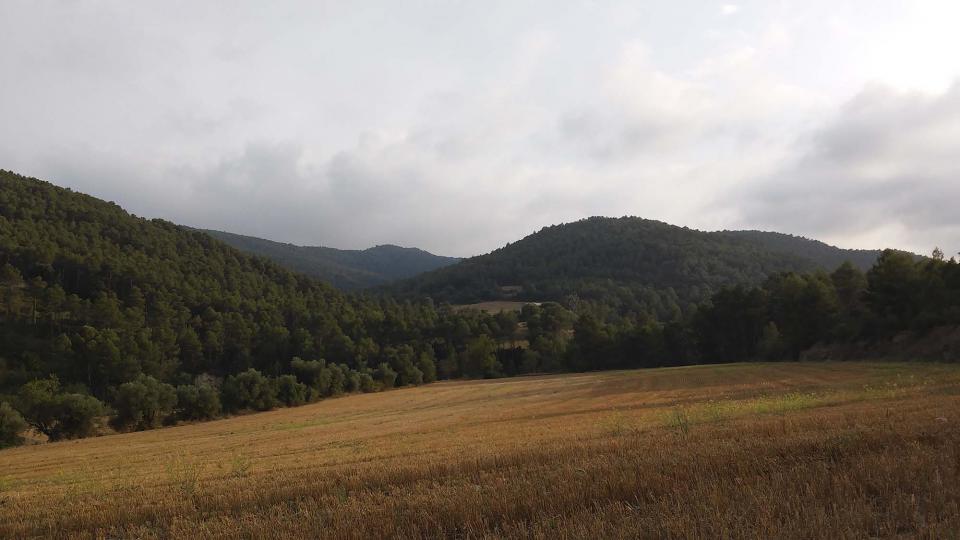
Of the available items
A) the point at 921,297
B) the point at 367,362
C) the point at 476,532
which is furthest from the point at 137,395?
the point at 921,297

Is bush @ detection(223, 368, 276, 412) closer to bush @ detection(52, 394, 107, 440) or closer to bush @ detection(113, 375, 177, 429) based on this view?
bush @ detection(113, 375, 177, 429)

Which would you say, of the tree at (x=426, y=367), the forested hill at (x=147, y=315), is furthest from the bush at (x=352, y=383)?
the tree at (x=426, y=367)

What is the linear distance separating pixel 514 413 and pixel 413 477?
25.6m

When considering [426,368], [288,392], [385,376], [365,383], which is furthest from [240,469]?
[426,368]

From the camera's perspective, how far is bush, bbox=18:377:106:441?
5094 centimetres

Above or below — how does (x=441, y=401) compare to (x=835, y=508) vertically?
below

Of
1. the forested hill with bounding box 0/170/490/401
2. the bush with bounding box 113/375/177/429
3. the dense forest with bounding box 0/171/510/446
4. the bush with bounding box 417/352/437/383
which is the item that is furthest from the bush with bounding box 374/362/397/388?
the bush with bounding box 113/375/177/429

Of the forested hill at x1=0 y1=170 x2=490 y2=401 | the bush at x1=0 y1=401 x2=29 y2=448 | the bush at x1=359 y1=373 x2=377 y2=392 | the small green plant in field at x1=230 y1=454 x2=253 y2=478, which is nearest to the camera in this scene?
the small green plant in field at x1=230 y1=454 x2=253 y2=478

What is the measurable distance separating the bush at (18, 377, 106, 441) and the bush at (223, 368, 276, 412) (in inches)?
681

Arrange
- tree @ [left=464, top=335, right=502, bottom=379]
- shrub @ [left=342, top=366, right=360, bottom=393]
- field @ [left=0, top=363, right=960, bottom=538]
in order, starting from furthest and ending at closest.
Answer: tree @ [left=464, top=335, right=502, bottom=379] → shrub @ [left=342, top=366, right=360, bottom=393] → field @ [left=0, top=363, right=960, bottom=538]

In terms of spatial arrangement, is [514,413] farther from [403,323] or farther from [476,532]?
[403,323]

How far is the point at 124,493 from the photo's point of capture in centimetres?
1375

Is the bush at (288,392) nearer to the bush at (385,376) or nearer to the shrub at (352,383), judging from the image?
the shrub at (352,383)

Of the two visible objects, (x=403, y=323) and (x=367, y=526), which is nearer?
(x=367, y=526)
